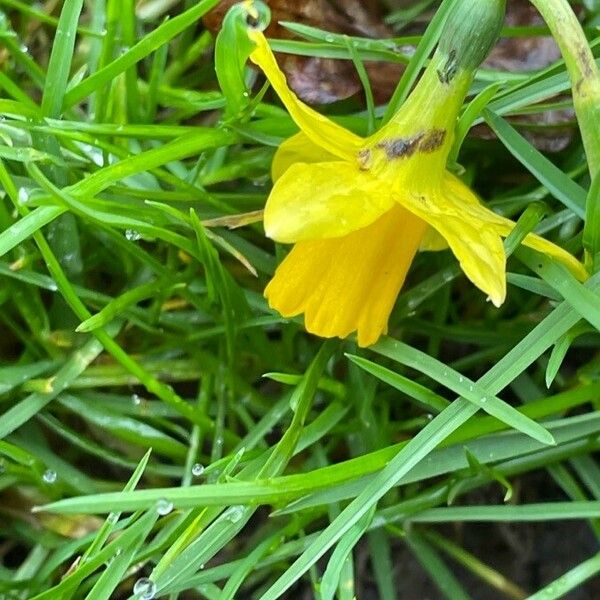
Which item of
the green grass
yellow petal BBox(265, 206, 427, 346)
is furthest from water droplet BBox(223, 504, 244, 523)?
yellow petal BBox(265, 206, 427, 346)

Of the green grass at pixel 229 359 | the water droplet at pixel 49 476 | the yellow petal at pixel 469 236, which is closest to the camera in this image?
the yellow petal at pixel 469 236

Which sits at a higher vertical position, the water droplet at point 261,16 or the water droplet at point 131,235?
the water droplet at point 261,16

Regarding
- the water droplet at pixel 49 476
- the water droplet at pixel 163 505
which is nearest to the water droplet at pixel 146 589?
Answer: the water droplet at pixel 163 505

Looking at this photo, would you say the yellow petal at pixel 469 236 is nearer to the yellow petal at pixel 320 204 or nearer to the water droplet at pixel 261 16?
the yellow petal at pixel 320 204

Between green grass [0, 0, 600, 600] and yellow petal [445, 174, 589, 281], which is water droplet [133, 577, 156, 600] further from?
yellow petal [445, 174, 589, 281]

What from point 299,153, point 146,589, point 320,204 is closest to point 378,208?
point 320,204

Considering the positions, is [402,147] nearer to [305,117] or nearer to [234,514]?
[305,117]
